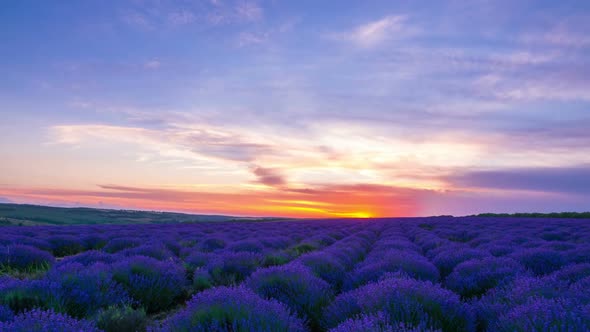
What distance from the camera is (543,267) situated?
6.82 metres

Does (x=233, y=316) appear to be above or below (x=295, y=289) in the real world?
above

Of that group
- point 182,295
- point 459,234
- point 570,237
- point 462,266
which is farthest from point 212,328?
point 459,234

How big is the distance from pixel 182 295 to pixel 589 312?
17.1 ft

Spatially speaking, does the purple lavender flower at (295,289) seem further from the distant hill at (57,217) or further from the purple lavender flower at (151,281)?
the distant hill at (57,217)

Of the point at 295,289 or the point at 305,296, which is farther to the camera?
the point at 295,289

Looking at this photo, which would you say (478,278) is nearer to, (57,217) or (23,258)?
(23,258)

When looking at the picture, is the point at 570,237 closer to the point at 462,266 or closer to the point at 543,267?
the point at 543,267

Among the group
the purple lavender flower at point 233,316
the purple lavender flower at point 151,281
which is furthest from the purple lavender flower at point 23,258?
the purple lavender flower at point 233,316

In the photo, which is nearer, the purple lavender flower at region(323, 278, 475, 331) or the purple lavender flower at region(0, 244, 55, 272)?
the purple lavender flower at region(323, 278, 475, 331)

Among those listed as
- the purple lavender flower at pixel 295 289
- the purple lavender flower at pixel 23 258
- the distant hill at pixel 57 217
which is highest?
the purple lavender flower at pixel 295 289

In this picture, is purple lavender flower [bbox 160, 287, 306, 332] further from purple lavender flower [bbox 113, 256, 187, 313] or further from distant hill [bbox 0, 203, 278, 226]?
distant hill [bbox 0, 203, 278, 226]

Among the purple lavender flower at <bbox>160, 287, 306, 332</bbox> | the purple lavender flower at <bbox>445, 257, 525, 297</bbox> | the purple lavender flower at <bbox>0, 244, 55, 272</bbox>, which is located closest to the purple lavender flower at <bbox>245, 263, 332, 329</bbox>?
the purple lavender flower at <bbox>160, 287, 306, 332</bbox>

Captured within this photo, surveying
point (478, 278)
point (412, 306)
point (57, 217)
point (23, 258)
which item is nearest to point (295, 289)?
point (412, 306)

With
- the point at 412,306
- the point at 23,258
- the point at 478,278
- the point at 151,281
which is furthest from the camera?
the point at 23,258
